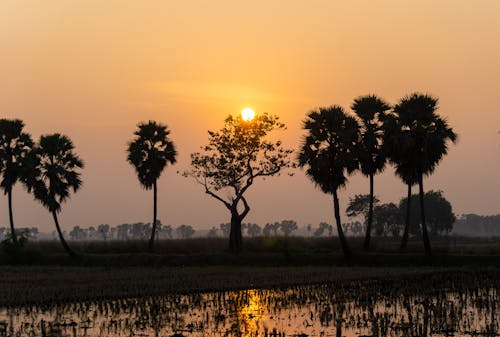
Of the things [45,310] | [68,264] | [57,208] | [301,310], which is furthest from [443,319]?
[57,208]

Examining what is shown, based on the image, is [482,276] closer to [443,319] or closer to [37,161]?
[443,319]

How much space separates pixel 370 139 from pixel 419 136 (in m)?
6.09

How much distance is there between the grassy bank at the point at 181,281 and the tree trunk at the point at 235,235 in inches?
732

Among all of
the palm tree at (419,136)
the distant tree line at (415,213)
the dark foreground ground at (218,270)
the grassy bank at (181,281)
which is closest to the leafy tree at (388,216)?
the distant tree line at (415,213)

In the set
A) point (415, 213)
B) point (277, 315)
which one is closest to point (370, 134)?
point (277, 315)

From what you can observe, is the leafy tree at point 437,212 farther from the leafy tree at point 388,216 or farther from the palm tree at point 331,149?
the palm tree at point 331,149

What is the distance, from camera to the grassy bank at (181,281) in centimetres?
3728

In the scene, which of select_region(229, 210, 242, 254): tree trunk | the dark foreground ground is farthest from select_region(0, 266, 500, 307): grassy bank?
select_region(229, 210, 242, 254): tree trunk

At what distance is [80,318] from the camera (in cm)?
2831

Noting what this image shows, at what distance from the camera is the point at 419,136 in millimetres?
62531

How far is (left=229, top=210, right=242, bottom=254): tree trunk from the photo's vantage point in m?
73.0

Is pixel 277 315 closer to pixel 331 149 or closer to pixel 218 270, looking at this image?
pixel 218 270

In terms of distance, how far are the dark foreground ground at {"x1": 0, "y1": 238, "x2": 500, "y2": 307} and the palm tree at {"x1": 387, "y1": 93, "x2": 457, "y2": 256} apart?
6405 millimetres

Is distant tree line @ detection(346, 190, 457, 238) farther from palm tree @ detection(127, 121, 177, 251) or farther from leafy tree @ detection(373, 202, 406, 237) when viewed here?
palm tree @ detection(127, 121, 177, 251)
